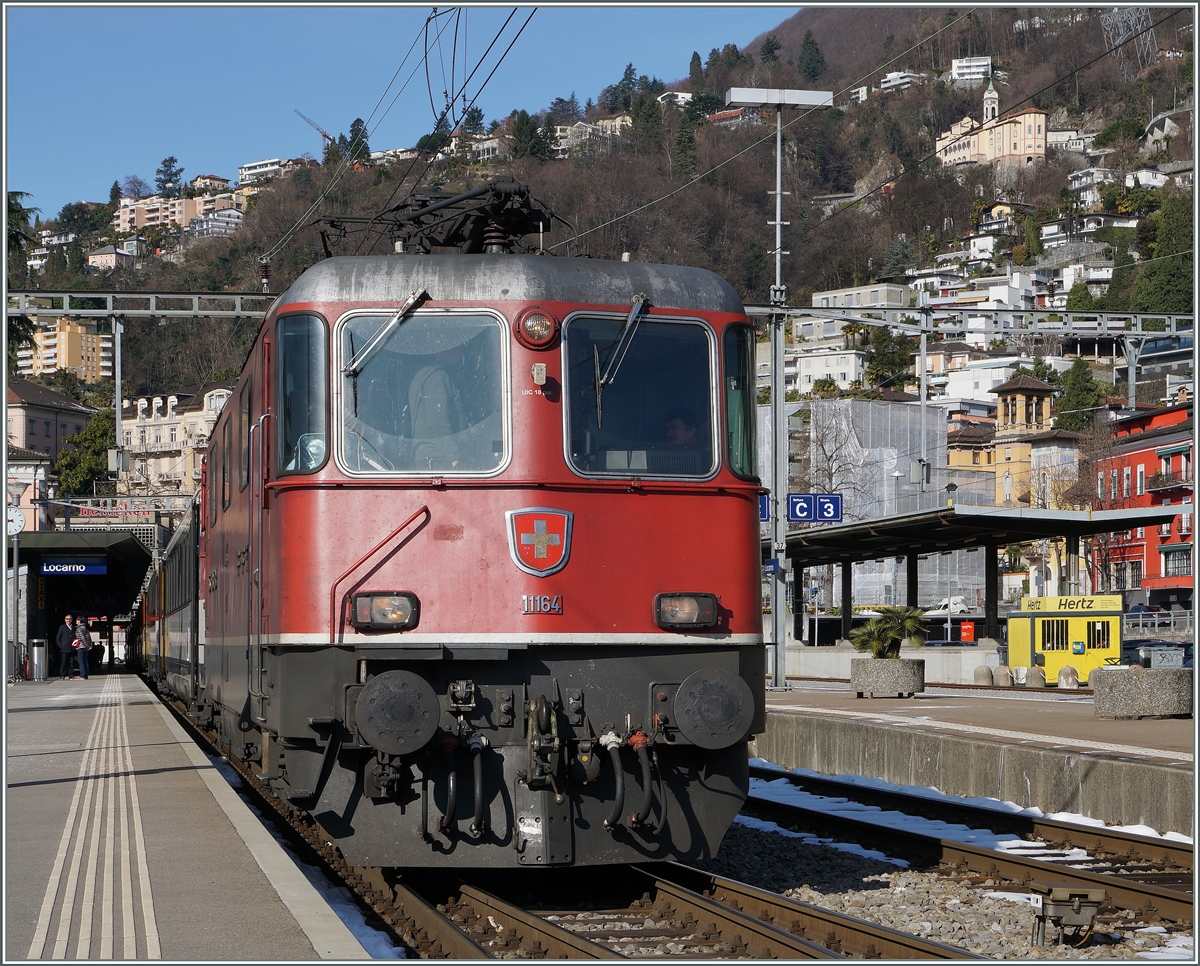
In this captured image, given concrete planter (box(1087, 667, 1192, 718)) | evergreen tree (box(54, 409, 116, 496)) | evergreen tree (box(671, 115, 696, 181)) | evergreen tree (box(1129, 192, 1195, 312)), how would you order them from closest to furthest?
concrete planter (box(1087, 667, 1192, 718)) → evergreen tree (box(54, 409, 116, 496)) → evergreen tree (box(1129, 192, 1195, 312)) → evergreen tree (box(671, 115, 696, 181))

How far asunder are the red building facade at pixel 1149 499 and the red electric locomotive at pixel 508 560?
59.6m

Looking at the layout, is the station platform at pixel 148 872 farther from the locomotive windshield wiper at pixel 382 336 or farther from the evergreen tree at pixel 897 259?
the evergreen tree at pixel 897 259

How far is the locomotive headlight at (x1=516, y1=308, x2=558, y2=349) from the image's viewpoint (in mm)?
8672

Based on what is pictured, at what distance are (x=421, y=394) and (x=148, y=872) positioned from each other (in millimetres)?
3221

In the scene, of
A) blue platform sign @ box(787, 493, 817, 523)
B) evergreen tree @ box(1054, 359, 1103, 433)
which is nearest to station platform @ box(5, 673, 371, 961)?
blue platform sign @ box(787, 493, 817, 523)

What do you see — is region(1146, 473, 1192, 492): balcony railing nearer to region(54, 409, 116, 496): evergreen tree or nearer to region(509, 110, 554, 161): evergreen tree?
region(54, 409, 116, 496): evergreen tree

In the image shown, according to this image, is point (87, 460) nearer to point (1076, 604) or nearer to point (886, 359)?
point (886, 359)

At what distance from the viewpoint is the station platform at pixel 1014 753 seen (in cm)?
1192

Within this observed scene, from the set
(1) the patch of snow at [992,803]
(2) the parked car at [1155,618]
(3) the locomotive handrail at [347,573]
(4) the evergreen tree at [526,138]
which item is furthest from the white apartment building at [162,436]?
(3) the locomotive handrail at [347,573]

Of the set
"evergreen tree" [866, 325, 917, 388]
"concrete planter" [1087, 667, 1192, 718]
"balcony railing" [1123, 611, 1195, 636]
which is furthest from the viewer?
"evergreen tree" [866, 325, 917, 388]

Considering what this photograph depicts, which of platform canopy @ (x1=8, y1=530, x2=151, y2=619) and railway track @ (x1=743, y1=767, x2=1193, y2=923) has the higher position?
platform canopy @ (x1=8, y1=530, x2=151, y2=619)

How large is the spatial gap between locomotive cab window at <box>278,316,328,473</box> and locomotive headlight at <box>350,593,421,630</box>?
838 millimetres

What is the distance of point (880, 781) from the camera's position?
53.1 feet

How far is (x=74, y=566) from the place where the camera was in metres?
51.9
